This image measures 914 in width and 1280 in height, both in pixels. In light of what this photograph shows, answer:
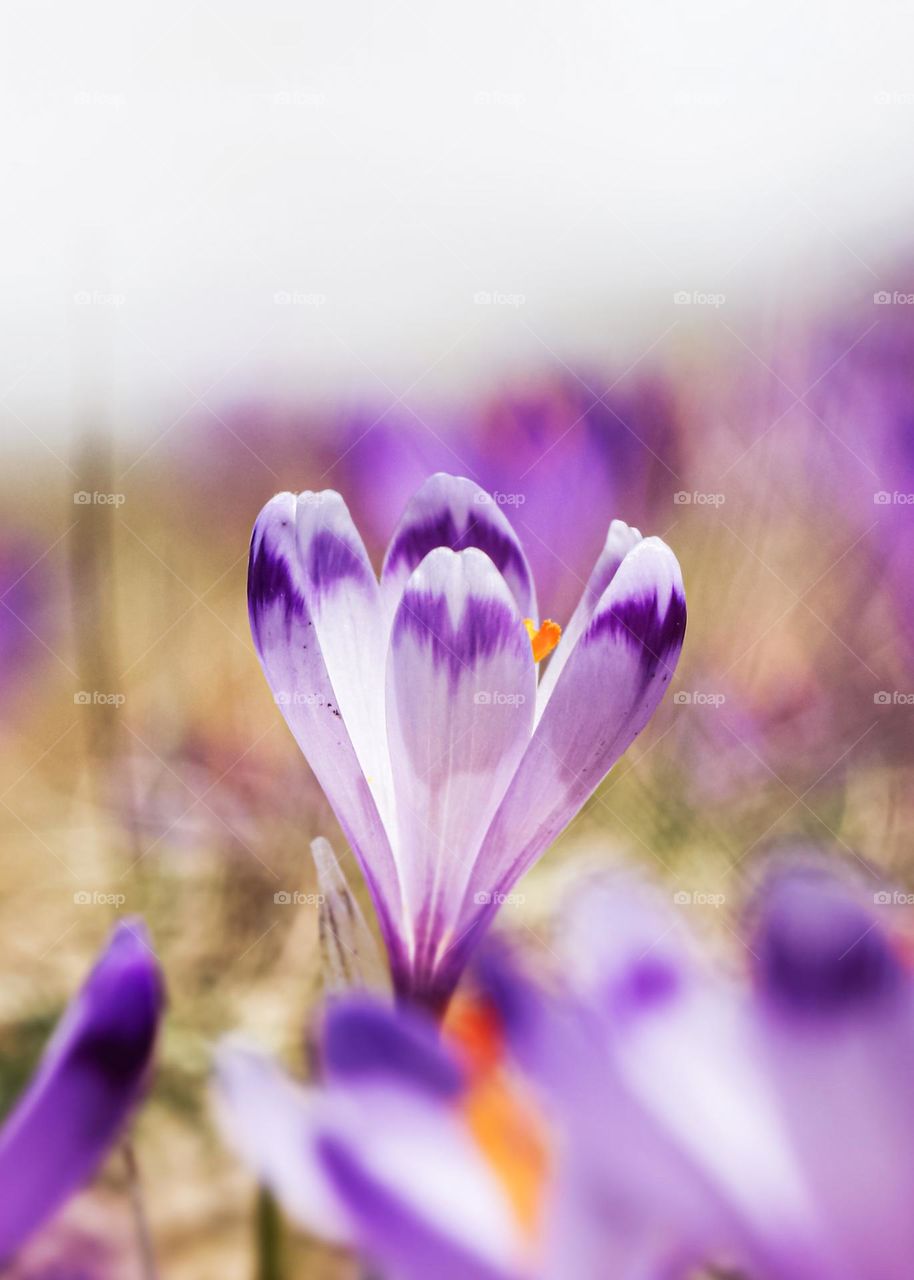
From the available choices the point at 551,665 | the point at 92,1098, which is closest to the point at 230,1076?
the point at 92,1098

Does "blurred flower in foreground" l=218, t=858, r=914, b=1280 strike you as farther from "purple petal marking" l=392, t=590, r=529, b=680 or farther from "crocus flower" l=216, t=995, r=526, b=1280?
"purple petal marking" l=392, t=590, r=529, b=680

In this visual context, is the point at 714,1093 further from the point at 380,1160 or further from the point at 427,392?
the point at 427,392

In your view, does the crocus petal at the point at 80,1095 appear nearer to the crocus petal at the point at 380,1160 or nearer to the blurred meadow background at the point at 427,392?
the crocus petal at the point at 380,1160

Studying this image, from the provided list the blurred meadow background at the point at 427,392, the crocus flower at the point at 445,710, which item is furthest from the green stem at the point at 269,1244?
the blurred meadow background at the point at 427,392

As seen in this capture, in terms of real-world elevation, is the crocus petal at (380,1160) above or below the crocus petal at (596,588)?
below

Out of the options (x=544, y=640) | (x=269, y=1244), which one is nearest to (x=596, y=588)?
(x=544, y=640)
